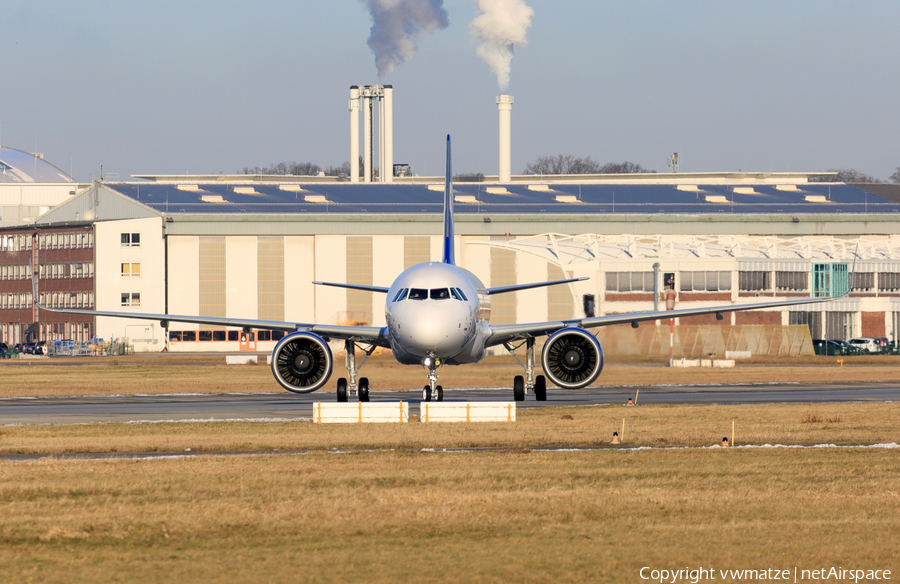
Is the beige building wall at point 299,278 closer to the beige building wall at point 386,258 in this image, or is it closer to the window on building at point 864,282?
the beige building wall at point 386,258

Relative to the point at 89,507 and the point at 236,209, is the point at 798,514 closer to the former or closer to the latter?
the point at 89,507

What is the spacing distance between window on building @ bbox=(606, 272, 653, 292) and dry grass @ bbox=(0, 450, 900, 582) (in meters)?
78.7

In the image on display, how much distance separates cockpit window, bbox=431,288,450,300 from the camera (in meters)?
37.8

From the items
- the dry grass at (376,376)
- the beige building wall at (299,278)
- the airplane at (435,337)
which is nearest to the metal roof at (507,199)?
the beige building wall at (299,278)

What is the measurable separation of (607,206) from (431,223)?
70.5ft

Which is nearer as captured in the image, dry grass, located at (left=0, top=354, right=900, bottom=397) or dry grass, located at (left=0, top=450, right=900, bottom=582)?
dry grass, located at (left=0, top=450, right=900, bottom=582)

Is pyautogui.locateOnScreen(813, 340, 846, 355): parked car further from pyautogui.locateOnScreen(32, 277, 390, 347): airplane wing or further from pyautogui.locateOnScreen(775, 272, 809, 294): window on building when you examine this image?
pyautogui.locateOnScreen(32, 277, 390, 347): airplane wing

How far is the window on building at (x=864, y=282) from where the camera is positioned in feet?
371

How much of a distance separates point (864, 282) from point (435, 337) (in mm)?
86325

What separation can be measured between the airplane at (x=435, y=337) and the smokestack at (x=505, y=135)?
109697 millimetres

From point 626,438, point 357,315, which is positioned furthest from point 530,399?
point 357,315

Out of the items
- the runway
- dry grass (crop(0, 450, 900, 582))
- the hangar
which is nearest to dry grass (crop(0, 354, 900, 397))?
the runway

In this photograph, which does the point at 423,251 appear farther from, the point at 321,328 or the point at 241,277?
the point at 321,328

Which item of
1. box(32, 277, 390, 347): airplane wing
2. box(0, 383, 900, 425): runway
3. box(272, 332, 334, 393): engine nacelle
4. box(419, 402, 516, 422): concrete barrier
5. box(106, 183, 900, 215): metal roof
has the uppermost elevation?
box(106, 183, 900, 215): metal roof
